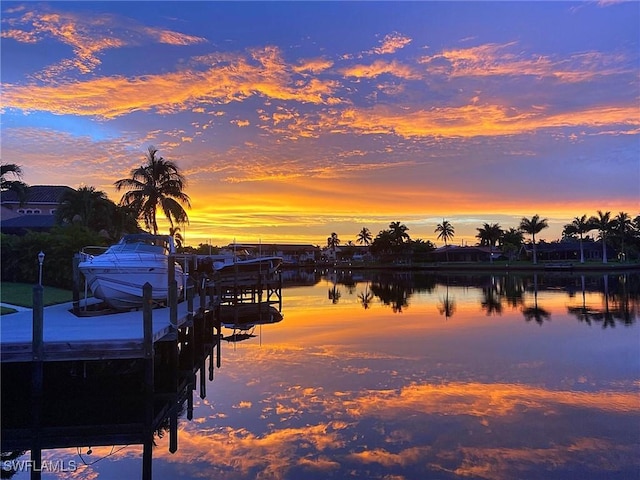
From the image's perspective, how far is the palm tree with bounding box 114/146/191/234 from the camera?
40156mm

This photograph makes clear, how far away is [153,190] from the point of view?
40188 mm

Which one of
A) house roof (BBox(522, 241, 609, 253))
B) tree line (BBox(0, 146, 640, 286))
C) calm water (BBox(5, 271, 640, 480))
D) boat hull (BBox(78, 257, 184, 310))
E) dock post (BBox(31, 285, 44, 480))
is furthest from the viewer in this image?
house roof (BBox(522, 241, 609, 253))

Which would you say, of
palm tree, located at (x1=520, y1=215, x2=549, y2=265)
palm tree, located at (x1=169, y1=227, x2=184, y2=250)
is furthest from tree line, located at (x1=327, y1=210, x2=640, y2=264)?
palm tree, located at (x1=169, y1=227, x2=184, y2=250)

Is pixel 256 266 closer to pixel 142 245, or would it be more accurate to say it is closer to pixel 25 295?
pixel 25 295

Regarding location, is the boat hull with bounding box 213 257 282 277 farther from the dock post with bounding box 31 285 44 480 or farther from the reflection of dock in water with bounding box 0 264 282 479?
the dock post with bounding box 31 285 44 480

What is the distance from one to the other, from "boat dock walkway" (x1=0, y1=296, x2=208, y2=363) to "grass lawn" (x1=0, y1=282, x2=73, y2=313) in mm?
5951

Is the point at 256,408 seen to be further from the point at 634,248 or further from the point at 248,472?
the point at 634,248

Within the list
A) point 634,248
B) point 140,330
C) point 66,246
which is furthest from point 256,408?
point 634,248

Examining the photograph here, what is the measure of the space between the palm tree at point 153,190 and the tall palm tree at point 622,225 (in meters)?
81.0

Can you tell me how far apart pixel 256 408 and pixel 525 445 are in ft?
20.0

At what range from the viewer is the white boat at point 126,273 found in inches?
742

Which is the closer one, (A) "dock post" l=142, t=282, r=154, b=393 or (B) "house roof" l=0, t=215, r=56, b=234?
(A) "dock post" l=142, t=282, r=154, b=393

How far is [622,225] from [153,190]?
85.8m

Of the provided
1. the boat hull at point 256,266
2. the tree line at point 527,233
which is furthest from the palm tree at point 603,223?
the boat hull at point 256,266
